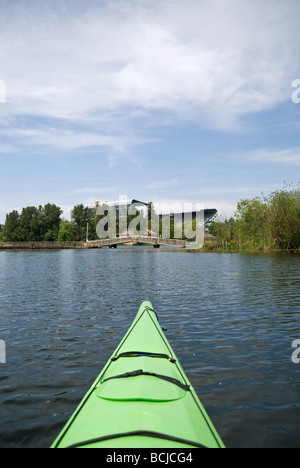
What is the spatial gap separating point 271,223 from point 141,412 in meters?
43.7

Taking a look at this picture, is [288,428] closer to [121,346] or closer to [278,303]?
[121,346]

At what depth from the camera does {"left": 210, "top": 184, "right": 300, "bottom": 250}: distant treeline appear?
42.1 m

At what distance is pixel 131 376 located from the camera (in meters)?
3.80

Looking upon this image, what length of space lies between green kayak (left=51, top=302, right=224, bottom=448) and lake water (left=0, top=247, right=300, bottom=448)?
86 centimetres

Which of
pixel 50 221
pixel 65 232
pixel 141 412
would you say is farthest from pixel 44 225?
pixel 141 412

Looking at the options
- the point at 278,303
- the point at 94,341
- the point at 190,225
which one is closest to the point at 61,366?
the point at 94,341

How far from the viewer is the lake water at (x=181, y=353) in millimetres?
4141

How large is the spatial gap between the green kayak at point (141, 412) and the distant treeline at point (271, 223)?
136 feet

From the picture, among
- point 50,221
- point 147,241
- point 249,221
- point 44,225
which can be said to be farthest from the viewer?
point 50,221

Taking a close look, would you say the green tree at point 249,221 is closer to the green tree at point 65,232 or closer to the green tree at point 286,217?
the green tree at point 286,217

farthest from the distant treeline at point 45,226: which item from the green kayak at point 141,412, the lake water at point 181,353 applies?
→ the green kayak at point 141,412

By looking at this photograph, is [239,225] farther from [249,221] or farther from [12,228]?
[12,228]

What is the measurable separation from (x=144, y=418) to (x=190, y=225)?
9751cm

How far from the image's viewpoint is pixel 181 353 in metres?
6.52
